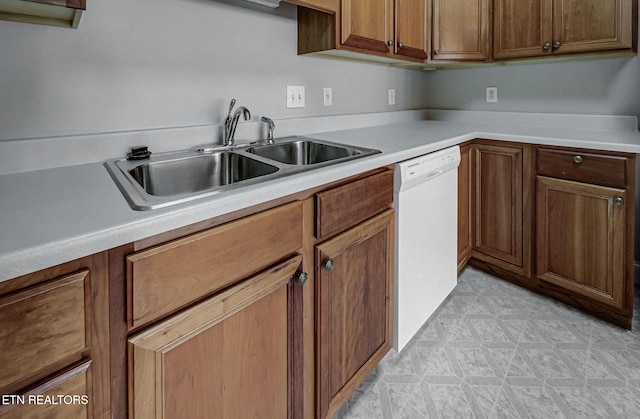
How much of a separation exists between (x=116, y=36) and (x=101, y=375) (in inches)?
42.2

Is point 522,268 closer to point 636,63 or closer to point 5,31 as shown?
point 636,63

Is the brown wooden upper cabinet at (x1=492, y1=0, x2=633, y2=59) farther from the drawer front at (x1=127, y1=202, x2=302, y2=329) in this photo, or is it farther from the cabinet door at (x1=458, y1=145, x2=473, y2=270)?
the drawer front at (x1=127, y1=202, x2=302, y2=329)

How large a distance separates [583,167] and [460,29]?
1.09m

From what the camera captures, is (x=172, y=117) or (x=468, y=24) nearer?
(x=172, y=117)

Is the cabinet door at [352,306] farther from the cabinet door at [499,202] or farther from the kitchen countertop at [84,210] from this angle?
the cabinet door at [499,202]

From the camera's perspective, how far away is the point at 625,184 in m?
1.75

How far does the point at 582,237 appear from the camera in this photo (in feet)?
6.33

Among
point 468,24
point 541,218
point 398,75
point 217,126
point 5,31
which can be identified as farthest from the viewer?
point 398,75

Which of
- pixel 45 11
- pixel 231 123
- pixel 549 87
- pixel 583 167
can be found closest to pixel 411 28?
pixel 549 87

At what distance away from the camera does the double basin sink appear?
1.15 meters

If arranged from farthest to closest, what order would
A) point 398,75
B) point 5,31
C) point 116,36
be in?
1. point 398,75
2. point 116,36
3. point 5,31

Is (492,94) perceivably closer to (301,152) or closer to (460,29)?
(460,29)

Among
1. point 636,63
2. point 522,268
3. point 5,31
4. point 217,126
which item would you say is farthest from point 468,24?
point 5,31

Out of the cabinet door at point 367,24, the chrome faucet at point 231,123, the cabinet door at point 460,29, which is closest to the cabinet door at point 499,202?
the cabinet door at point 460,29
